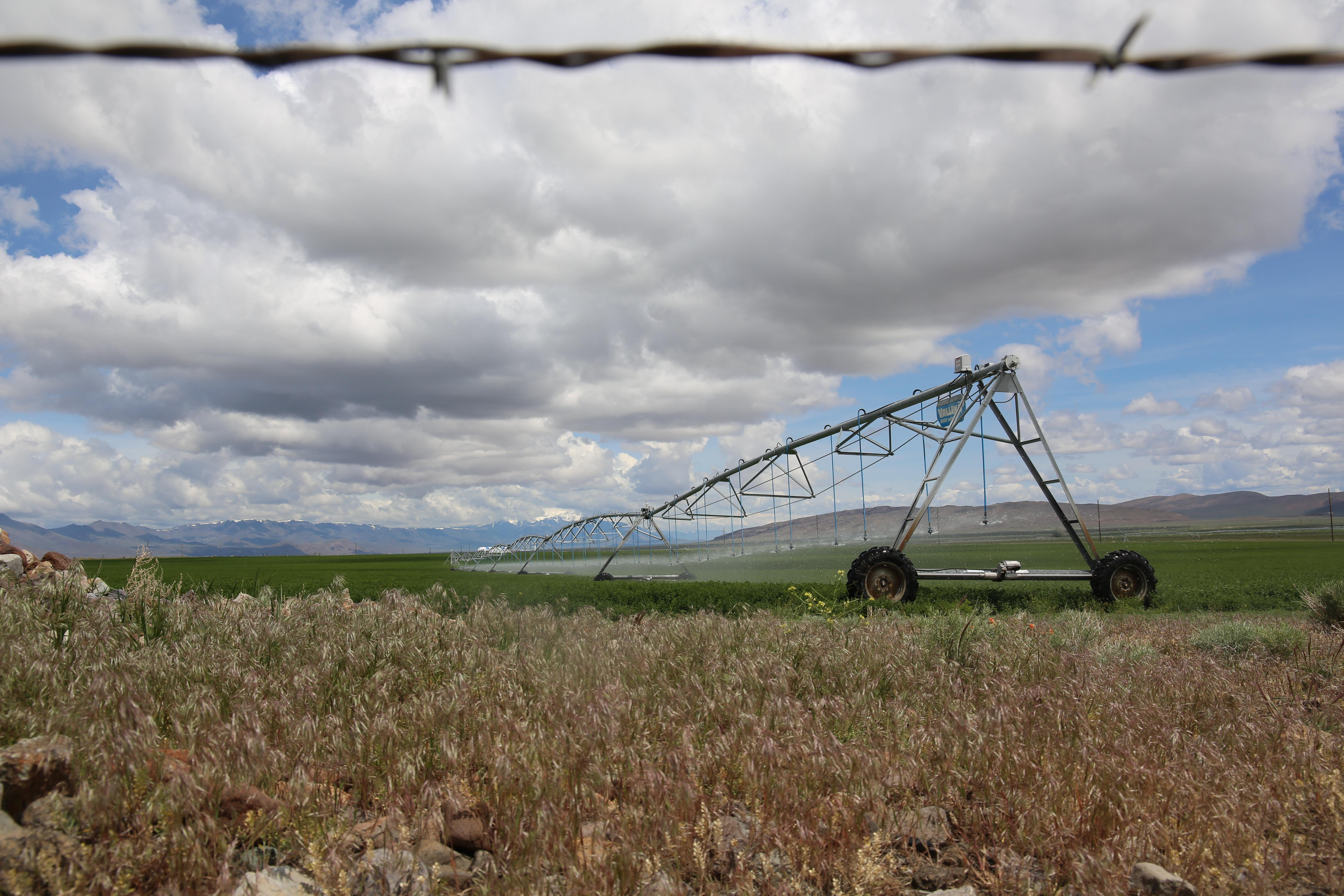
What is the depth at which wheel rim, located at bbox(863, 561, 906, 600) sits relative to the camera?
559 inches

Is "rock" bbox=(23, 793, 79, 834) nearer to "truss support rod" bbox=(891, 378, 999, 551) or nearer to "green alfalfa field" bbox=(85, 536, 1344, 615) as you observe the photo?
"green alfalfa field" bbox=(85, 536, 1344, 615)

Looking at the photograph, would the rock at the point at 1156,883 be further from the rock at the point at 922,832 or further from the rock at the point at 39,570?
the rock at the point at 39,570

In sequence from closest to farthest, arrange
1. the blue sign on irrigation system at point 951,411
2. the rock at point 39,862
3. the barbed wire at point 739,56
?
the barbed wire at point 739,56, the rock at point 39,862, the blue sign on irrigation system at point 951,411

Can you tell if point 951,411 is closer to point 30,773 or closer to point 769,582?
point 769,582

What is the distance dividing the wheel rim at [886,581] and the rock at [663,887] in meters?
12.1

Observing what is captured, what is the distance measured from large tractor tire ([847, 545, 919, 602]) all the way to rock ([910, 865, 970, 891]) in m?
11.3

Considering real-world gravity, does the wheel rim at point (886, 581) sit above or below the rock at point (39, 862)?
below

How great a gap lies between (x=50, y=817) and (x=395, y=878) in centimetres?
140

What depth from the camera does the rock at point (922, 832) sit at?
3.26 metres

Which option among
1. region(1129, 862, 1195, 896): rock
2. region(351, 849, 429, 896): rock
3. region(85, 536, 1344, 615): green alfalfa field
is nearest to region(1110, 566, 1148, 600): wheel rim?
region(85, 536, 1344, 615): green alfalfa field

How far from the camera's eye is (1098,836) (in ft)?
10.5

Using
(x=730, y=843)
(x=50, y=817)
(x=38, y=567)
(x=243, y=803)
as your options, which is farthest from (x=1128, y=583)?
(x=38, y=567)

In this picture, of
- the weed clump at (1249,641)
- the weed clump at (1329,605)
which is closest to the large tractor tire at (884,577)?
the weed clump at (1249,641)

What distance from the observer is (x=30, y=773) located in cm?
286
